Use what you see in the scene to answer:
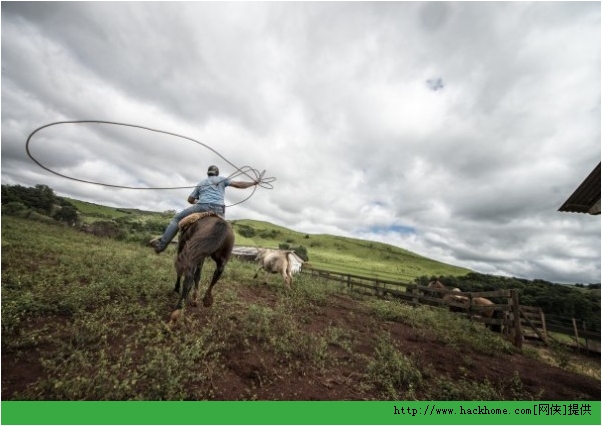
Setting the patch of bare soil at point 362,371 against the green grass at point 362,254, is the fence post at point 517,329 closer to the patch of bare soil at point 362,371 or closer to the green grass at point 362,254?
the patch of bare soil at point 362,371

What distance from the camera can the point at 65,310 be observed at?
4586 millimetres

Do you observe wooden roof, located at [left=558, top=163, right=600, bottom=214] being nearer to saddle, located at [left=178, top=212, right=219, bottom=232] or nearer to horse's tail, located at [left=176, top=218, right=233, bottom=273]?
horse's tail, located at [left=176, top=218, right=233, bottom=273]

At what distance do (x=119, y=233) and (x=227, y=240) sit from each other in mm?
31901

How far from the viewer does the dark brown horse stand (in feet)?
16.5

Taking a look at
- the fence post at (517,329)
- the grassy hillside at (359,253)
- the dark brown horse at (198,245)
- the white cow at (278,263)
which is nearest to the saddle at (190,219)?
the dark brown horse at (198,245)

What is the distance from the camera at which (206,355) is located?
3945mm

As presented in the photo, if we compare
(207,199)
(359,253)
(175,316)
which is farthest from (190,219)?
(359,253)

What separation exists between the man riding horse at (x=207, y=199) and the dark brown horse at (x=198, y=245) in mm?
298

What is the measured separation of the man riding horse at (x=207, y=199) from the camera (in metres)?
5.98

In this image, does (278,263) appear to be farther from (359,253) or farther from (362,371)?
(359,253)

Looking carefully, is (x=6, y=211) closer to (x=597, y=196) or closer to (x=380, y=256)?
(x=597, y=196)

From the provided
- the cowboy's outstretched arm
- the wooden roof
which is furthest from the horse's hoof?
the wooden roof

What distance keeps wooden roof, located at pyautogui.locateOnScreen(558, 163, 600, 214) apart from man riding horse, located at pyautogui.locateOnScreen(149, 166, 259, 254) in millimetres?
10213

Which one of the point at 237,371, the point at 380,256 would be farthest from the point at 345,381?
the point at 380,256
